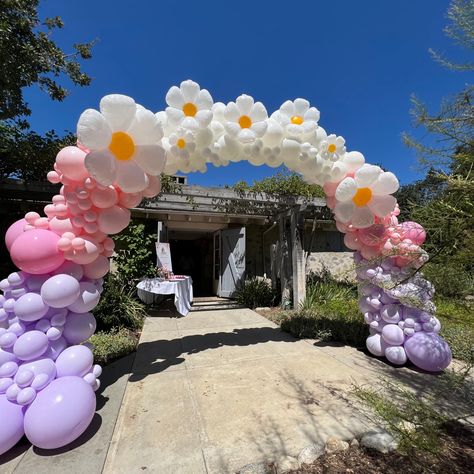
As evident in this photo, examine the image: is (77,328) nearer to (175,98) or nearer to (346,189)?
(175,98)

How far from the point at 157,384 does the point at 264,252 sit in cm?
634

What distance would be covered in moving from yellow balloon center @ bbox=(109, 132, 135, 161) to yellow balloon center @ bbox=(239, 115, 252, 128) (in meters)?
1.29

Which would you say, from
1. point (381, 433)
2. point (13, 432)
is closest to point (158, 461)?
point (13, 432)

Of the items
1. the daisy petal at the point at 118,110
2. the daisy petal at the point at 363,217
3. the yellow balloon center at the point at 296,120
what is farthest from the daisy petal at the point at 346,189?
the daisy petal at the point at 118,110

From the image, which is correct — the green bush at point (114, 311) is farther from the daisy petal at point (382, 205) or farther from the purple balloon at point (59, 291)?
the daisy petal at point (382, 205)

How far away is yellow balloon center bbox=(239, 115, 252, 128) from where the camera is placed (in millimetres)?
2963

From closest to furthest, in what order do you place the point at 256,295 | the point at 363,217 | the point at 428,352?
the point at 428,352 → the point at 363,217 → the point at 256,295

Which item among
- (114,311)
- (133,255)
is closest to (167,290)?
(114,311)

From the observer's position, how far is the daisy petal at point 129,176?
2.17 metres

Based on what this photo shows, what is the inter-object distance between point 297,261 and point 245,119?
3865 mm

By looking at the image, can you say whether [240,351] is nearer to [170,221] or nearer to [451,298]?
[451,298]

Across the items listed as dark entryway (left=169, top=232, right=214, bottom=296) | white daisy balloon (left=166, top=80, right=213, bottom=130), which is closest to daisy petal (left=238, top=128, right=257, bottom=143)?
white daisy balloon (left=166, top=80, right=213, bottom=130)

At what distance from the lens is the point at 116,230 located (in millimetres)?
2426

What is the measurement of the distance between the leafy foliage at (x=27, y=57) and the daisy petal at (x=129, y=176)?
12.5 feet
